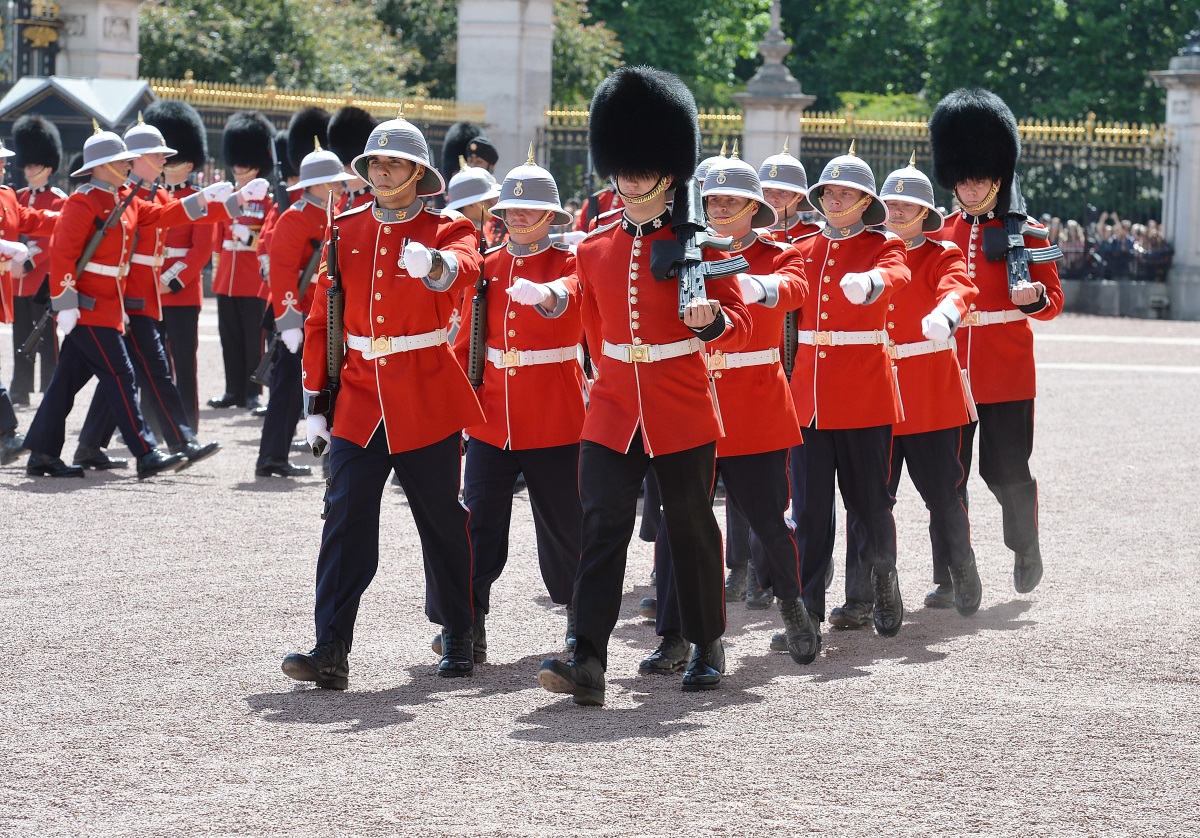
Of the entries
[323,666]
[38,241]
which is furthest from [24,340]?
[323,666]

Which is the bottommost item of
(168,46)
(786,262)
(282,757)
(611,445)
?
(282,757)

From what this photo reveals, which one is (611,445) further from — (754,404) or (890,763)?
(890,763)

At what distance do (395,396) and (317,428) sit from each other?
24cm

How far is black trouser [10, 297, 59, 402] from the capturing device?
37.6 feet

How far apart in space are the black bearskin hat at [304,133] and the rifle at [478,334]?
496cm

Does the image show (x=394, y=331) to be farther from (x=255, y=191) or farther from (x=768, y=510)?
(x=255, y=191)

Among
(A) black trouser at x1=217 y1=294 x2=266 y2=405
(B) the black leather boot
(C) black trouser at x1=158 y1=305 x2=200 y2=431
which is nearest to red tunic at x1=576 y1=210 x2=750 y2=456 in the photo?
(B) the black leather boot

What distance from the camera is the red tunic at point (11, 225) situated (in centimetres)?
989

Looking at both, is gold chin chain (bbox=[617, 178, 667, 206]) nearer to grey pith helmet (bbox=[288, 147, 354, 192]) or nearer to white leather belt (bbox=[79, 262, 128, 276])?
grey pith helmet (bbox=[288, 147, 354, 192])

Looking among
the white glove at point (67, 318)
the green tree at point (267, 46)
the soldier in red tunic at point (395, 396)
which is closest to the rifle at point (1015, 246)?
the soldier in red tunic at point (395, 396)

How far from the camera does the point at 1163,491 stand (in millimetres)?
9070

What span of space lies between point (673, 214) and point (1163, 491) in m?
4.61

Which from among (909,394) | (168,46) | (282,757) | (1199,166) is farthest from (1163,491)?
(168,46)

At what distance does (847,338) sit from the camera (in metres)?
6.19
